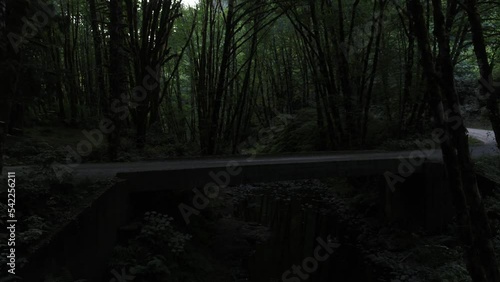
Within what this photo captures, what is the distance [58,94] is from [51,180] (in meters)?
10.9

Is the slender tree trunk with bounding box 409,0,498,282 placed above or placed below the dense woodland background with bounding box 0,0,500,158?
below

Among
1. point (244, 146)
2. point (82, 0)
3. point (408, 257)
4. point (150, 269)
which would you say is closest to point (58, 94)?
point (82, 0)

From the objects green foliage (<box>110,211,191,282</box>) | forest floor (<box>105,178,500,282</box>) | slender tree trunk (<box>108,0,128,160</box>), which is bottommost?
forest floor (<box>105,178,500,282</box>)

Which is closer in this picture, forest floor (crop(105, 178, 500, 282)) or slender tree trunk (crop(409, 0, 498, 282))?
slender tree trunk (crop(409, 0, 498, 282))

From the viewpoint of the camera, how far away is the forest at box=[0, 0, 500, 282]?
395 cm

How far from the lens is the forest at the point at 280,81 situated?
3947 mm

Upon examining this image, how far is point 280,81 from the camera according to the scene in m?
20.3

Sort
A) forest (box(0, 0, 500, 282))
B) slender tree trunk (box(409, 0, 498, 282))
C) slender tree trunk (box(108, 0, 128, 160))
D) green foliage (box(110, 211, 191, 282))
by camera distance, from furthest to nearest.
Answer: slender tree trunk (box(108, 0, 128, 160))
green foliage (box(110, 211, 191, 282))
forest (box(0, 0, 500, 282))
slender tree trunk (box(409, 0, 498, 282))

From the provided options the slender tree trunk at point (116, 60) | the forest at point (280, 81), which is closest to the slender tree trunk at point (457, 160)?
the forest at point (280, 81)

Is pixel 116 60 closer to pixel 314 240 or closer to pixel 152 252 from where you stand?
pixel 152 252

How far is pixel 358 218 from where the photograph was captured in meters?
9.02

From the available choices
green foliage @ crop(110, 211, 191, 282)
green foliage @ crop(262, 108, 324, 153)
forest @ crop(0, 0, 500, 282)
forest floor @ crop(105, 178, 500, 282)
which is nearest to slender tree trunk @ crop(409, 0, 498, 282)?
forest @ crop(0, 0, 500, 282)

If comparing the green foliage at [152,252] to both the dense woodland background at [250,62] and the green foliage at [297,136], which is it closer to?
the dense woodland background at [250,62]

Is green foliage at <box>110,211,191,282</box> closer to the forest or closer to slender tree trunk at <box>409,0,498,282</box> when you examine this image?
the forest
